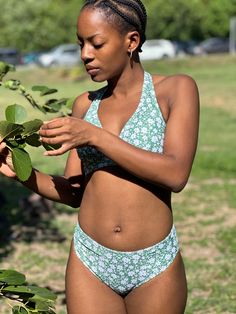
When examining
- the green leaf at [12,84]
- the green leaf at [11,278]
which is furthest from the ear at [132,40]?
the green leaf at [11,278]

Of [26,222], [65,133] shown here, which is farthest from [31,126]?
[26,222]

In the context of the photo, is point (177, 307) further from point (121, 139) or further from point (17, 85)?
point (17, 85)

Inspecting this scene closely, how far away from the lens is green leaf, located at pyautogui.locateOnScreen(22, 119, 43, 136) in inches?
93.2

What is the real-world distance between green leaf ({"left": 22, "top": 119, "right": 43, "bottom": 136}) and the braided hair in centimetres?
43

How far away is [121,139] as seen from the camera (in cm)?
241

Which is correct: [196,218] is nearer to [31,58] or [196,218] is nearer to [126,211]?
[126,211]

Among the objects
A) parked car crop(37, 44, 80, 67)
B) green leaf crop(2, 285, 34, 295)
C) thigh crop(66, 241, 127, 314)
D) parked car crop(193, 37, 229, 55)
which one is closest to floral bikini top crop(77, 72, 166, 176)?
thigh crop(66, 241, 127, 314)

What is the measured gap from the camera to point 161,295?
2.59m

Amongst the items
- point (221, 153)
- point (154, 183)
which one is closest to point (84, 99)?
point (154, 183)

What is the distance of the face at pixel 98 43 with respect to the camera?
252cm

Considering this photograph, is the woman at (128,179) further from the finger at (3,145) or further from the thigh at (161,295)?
the finger at (3,145)

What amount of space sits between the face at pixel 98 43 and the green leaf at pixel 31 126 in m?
0.29

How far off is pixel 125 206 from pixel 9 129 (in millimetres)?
474

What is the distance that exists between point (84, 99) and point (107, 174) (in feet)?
1.20
